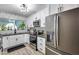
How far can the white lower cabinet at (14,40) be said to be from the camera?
1.28m

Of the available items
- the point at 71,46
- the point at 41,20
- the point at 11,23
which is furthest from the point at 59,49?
the point at 11,23

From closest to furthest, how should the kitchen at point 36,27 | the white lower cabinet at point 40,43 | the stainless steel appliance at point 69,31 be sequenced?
the stainless steel appliance at point 69,31
the kitchen at point 36,27
the white lower cabinet at point 40,43

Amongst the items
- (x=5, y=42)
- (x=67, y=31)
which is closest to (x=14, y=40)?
(x=5, y=42)

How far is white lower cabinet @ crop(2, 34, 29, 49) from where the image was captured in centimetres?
128

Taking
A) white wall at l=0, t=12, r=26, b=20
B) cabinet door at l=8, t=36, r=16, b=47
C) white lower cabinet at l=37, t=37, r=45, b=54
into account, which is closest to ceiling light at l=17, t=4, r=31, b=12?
white wall at l=0, t=12, r=26, b=20

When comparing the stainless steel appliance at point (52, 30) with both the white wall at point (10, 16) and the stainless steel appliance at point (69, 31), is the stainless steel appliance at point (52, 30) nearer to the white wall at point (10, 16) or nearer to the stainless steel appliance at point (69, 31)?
the stainless steel appliance at point (69, 31)

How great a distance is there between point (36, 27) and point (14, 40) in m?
0.49

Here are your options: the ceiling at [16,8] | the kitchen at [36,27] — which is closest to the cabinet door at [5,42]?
the kitchen at [36,27]

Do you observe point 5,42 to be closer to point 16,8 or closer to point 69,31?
point 16,8

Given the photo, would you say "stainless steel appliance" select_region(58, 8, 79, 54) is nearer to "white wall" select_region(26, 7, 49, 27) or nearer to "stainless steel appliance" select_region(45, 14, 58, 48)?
"stainless steel appliance" select_region(45, 14, 58, 48)

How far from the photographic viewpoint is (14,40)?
1361 millimetres

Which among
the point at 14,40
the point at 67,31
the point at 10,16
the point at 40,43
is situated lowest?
the point at 40,43

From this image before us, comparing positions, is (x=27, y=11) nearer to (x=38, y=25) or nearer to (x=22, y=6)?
(x=22, y=6)

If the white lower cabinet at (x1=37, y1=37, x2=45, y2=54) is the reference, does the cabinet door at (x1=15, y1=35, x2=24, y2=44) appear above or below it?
above
